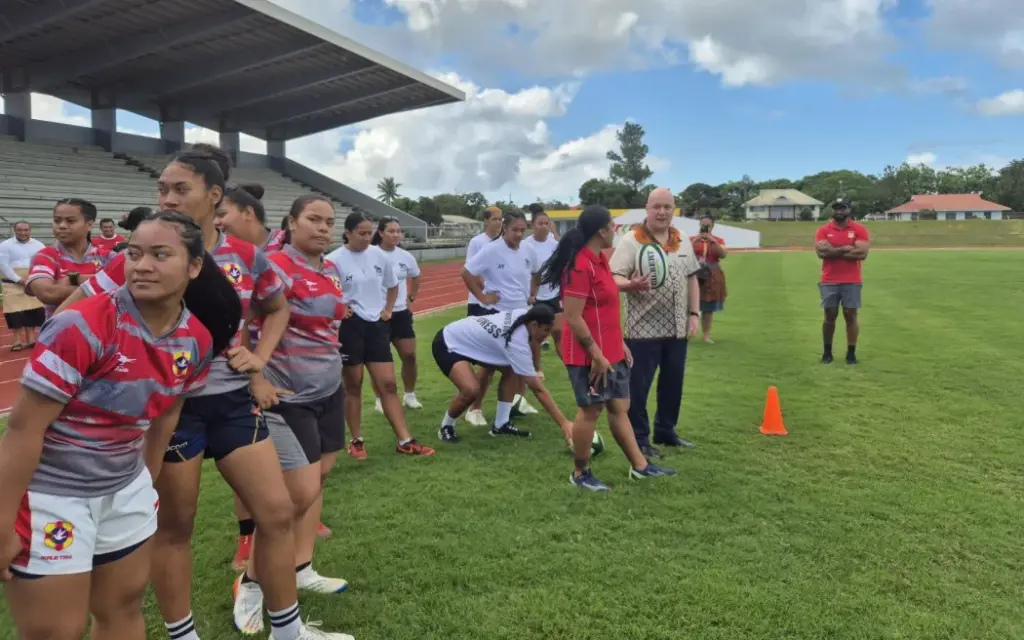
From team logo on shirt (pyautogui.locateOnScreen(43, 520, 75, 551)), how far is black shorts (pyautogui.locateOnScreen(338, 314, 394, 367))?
3.48m

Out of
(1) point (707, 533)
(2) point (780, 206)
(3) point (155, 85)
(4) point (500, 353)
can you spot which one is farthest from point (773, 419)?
(2) point (780, 206)

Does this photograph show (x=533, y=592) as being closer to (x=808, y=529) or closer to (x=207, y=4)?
(x=808, y=529)

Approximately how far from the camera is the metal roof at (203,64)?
21.8m

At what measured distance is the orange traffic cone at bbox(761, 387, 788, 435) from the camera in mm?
5613

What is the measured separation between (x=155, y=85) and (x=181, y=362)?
→ 3145 centimetres

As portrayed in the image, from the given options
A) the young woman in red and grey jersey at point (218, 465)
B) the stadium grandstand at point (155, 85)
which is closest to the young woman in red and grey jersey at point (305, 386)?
the young woman in red and grey jersey at point (218, 465)

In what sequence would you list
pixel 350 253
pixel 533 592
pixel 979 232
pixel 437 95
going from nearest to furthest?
pixel 533 592 → pixel 350 253 → pixel 437 95 → pixel 979 232

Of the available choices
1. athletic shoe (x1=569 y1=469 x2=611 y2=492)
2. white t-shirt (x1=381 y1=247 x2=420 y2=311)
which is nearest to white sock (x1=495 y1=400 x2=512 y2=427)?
athletic shoe (x1=569 y1=469 x2=611 y2=492)

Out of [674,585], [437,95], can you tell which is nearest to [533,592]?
[674,585]

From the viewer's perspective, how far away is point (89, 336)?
68.1 inches

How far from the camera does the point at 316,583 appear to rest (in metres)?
3.24

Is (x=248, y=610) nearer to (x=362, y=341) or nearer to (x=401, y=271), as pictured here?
(x=362, y=341)

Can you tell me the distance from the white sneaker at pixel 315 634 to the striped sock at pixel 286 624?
24 millimetres

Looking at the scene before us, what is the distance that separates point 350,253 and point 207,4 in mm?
20224
